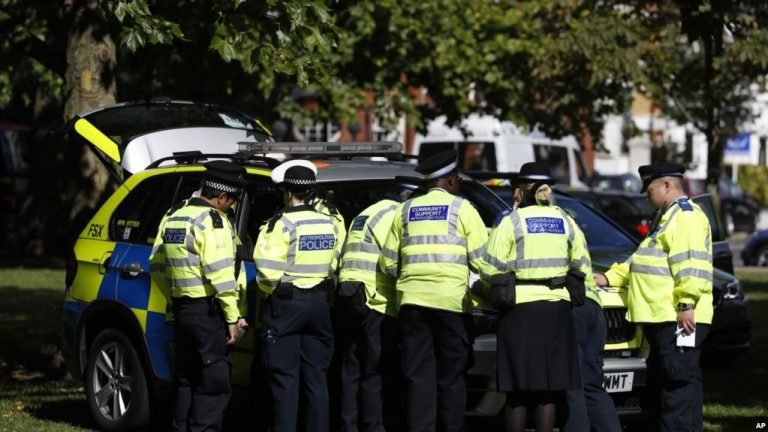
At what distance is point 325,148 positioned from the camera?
9.46 metres

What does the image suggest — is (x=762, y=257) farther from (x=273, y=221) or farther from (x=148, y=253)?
(x=273, y=221)

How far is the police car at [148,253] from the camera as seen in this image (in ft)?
28.4

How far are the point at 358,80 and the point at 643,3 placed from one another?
514 centimetres

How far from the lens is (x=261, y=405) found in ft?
28.3

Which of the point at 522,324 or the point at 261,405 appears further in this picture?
the point at 261,405

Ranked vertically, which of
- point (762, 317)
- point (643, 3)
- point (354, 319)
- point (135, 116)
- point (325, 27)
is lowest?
point (762, 317)

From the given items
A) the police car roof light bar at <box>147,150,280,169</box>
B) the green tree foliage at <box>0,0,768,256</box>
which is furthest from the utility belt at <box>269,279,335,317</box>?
the green tree foliage at <box>0,0,768,256</box>

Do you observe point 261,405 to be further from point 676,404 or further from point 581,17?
point 581,17

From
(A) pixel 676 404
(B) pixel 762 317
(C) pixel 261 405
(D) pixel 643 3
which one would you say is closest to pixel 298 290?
(C) pixel 261 405

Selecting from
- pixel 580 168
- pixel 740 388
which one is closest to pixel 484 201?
pixel 740 388

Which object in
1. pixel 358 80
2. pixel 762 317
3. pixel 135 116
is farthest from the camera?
pixel 358 80

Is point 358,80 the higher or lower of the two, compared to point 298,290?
higher

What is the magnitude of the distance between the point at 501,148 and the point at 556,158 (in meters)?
1.63

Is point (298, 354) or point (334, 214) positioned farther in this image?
point (334, 214)
